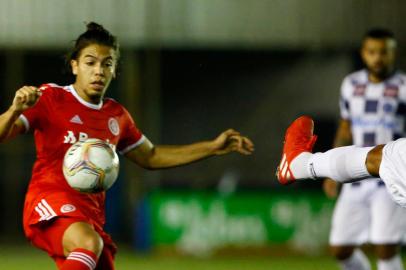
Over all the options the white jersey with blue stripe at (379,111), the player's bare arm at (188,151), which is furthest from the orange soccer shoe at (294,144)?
the white jersey with blue stripe at (379,111)

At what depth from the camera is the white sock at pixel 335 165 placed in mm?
5941

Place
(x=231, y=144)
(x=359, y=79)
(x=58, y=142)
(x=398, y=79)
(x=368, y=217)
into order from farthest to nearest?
(x=359, y=79)
(x=398, y=79)
(x=368, y=217)
(x=231, y=144)
(x=58, y=142)

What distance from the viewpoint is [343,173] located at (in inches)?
236

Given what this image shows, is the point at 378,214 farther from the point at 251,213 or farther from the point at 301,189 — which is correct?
the point at 301,189

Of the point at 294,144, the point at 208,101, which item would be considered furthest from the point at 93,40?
the point at 208,101

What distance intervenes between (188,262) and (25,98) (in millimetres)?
6560

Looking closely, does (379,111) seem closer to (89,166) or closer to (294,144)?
(294,144)

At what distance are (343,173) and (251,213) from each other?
20.9ft

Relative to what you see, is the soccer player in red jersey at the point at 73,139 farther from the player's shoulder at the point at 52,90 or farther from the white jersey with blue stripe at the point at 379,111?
the white jersey with blue stripe at the point at 379,111

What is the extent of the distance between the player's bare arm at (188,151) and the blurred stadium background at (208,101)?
4790mm

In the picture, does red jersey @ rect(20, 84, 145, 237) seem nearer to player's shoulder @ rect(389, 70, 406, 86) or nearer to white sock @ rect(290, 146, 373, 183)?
white sock @ rect(290, 146, 373, 183)

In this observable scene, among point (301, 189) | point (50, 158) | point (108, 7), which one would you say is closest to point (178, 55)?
point (108, 7)

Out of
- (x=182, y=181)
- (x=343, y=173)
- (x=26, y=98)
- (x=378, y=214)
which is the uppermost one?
(x=26, y=98)

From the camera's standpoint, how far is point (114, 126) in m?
6.29
